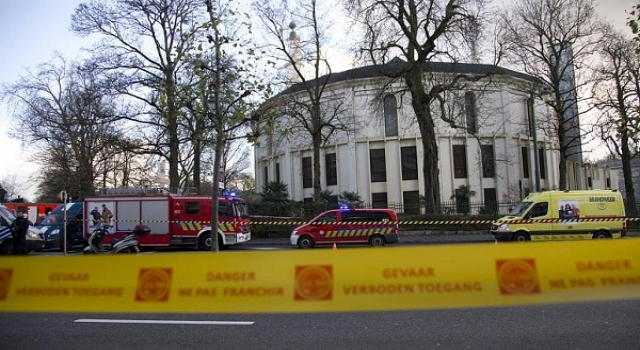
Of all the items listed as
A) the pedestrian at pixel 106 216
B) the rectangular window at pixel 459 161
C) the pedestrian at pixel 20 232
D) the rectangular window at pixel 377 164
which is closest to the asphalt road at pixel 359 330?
the pedestrian at pixel 20 232

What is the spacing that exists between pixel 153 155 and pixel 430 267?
31.2 metres

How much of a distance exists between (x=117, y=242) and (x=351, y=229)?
356 inches

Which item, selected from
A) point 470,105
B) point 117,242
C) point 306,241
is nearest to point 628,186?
point 470,105

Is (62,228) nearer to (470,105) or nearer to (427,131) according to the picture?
(427,131)

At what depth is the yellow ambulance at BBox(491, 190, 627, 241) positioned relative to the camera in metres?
18.6

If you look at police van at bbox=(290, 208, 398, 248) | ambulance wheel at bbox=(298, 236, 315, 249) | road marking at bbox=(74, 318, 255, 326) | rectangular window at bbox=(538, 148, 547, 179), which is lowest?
road marking at bbox=(74, 318, 255, 326)

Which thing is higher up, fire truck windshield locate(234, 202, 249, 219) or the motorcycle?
fire truck windshield locate(234, 202, 249, 219)

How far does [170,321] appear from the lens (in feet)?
23.0

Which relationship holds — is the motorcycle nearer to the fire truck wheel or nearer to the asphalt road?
the fire truck wheel

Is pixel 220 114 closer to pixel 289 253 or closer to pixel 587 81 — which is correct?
pixel 289 253

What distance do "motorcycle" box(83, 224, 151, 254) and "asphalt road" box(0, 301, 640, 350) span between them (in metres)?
7.44

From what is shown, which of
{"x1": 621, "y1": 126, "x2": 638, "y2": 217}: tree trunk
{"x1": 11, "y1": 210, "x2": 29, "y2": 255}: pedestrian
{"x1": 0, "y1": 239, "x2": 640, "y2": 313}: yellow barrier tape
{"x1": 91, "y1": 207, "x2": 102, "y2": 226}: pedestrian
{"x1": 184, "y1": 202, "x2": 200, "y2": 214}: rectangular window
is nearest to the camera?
{"x1": 0, "y1": 239, "x2": 640, "y2": 313}: yellow barrier tape

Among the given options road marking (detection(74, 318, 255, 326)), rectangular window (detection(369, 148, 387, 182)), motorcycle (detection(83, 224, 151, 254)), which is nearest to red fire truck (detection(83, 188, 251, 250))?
motorcycle (detection(83, 224, 151, 254))

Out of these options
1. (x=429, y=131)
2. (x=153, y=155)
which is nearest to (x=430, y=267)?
(x=429, y=131)
